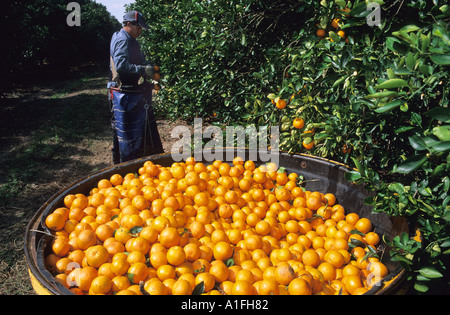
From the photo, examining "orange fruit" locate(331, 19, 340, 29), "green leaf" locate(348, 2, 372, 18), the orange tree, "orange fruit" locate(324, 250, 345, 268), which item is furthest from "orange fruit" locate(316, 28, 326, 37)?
"orange fruit" locate(324, 250, 345, 268)

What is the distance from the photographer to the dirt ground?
3541 mm

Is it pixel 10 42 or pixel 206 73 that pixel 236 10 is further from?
pixel 10 42

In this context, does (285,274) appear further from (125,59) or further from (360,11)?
(125,59)

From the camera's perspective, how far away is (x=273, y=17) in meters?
3.53

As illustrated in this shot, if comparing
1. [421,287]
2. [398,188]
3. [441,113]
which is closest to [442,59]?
[441,113]

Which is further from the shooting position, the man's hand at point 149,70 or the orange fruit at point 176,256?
the man's hand at point 149,70

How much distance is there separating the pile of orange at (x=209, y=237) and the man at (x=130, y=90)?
1.57 meters

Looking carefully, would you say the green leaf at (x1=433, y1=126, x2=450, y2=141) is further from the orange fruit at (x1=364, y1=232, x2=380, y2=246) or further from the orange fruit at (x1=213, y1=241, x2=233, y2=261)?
the orange fruit at (x1=213, y1=241, x2=233, y2=261)

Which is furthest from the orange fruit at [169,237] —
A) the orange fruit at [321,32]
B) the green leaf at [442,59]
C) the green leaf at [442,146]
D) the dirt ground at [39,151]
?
the orange fruit at [321,32]

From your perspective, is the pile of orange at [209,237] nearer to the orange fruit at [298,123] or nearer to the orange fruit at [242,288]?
the orange fruit at [242,288]

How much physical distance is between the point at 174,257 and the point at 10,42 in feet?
32.4

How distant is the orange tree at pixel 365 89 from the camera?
4.15ft
